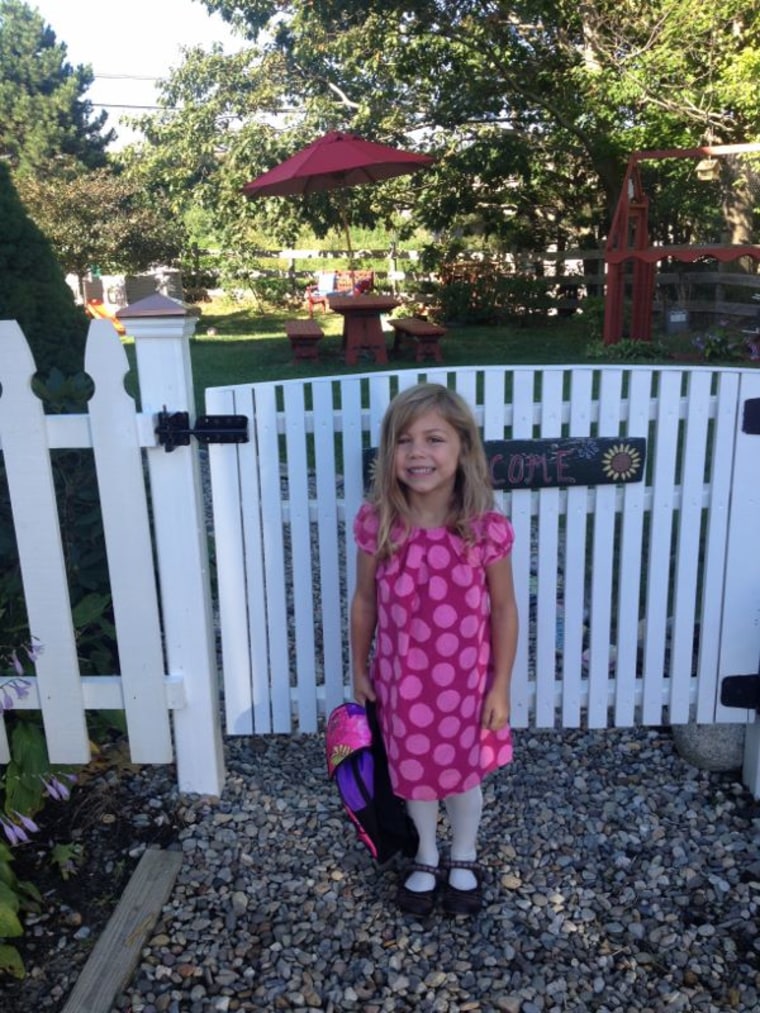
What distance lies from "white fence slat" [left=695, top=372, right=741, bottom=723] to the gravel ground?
1.12 feet

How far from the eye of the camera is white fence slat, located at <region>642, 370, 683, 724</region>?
107 inches

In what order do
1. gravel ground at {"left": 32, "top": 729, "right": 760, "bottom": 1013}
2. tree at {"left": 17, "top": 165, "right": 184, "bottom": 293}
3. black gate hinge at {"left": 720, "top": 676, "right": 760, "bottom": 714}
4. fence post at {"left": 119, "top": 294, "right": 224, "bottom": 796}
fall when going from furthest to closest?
1. tree at {"left": 17, "top": 165, "right": 184, "bottom": 293}
2. black gate hinge at {"left": 720, "top": 676, "right": 760, "bottom": 714}
3. fence post at {"left": 119, "top": 294, "right": 224, "bottom": 796}
4. gravel ground at {"left": 32, "top": 729, "right": 760, "bottom": 1013}

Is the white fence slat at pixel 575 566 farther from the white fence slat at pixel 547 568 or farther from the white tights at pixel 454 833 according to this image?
the white tights at pixel 454 833

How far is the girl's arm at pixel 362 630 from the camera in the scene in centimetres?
240

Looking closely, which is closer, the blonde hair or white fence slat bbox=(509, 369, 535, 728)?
the blonde hair

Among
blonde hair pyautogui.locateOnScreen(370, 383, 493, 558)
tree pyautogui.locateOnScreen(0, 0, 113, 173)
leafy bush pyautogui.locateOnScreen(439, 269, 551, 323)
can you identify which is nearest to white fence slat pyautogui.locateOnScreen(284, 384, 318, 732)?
blonde hair pyautogui.locateOnScreen(370, 383, 493, 558)

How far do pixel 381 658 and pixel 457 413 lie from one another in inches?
26.7

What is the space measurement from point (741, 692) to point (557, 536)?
0.82m

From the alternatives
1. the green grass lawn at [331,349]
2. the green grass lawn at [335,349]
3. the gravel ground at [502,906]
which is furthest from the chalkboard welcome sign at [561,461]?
the green grass lawn at [331,349]

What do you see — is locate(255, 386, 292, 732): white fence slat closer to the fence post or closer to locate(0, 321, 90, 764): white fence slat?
the fence post

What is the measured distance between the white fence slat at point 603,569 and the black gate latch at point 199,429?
1.07 metres

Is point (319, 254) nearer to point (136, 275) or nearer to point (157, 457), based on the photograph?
point (136, 275)

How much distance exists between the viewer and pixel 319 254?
21484mm

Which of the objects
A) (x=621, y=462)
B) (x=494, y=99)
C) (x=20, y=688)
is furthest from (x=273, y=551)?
(x=494, y=99)
